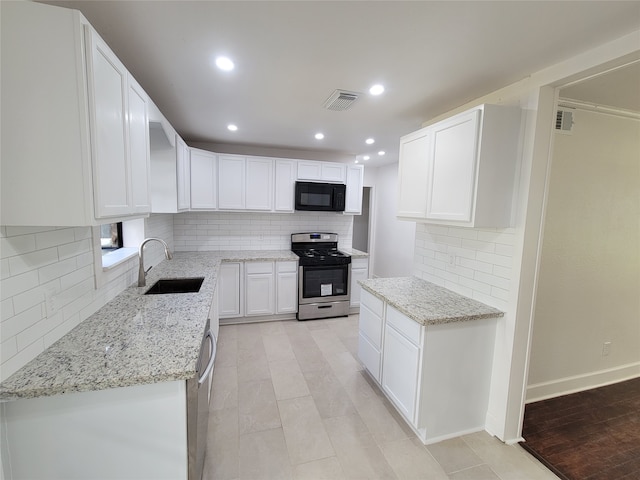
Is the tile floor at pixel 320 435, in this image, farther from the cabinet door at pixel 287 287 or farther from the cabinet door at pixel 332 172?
the cabinet door at pixel 332 172

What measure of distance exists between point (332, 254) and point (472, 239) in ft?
7.35

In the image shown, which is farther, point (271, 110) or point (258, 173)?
point (258, 173)

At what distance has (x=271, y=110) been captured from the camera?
8.72ft

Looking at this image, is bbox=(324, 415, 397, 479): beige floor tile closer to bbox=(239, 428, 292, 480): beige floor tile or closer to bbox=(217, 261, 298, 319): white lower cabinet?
bbox=(239, 428, 292, 480): beige floor tile

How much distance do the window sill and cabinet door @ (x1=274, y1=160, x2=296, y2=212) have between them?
2.00 meters

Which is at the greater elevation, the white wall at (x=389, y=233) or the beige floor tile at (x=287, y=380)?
the white wall at (x=389, y=233)

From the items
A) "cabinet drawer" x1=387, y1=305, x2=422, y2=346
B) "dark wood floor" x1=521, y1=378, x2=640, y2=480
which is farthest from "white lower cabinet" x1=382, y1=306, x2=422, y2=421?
"dark wood floor" x1=521, y1=378, x2=640, y2=480

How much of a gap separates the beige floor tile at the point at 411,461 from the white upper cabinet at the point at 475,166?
5.10ft

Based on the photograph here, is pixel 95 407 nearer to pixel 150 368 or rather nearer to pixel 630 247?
pixel 150 368

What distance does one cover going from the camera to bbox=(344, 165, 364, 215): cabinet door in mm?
4391

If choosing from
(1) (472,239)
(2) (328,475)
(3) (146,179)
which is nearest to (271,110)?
(3) (146,179)

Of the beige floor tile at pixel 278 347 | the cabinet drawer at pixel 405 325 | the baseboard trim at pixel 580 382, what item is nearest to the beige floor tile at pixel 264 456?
the beige floor tile at pixel 278 347

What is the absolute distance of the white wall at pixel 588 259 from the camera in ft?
7.58

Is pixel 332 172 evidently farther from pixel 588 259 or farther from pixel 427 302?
pixel 588 259
